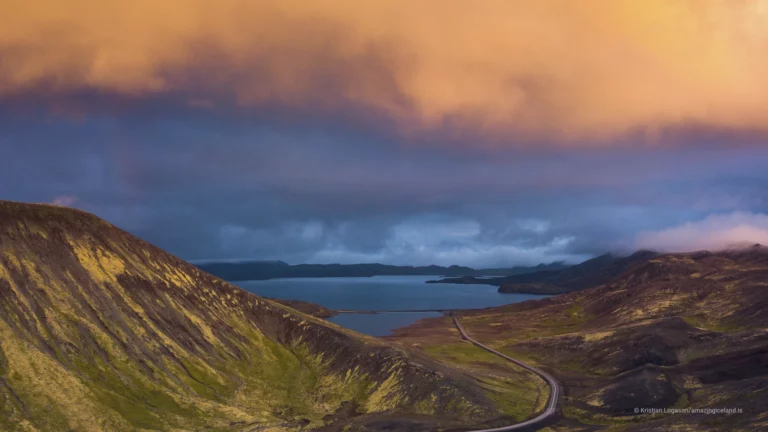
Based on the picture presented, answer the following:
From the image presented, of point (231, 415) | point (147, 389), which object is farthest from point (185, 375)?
point (231, 415)

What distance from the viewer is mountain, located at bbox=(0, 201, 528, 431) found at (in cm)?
12331

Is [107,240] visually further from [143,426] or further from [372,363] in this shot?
[372,363]

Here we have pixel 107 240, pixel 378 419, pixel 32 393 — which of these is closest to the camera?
pixel 32 393

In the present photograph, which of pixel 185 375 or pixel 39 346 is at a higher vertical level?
pixel 39 346

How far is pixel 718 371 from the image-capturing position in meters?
164

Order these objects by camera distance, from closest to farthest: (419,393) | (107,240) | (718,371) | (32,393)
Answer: (32,393)
(419,393)
(718,371)
(107,240)

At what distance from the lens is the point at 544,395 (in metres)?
165

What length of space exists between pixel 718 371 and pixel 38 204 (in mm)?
229210

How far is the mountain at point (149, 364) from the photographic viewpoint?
123312 mm

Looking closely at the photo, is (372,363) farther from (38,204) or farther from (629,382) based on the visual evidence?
(38,204)

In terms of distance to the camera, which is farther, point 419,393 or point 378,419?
point 419,393

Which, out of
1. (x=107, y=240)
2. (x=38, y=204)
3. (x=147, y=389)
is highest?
(x=38, y=204)

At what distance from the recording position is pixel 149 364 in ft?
492

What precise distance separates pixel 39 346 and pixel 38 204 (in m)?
70.6
